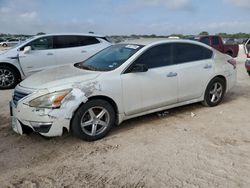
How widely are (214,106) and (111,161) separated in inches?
131

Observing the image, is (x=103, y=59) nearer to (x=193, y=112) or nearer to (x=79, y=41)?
(x=193, y=112)

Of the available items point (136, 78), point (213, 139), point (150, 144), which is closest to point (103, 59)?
point (136, 78)

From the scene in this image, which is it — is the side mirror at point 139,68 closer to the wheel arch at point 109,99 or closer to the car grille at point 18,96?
the wheel arch at point 109,99

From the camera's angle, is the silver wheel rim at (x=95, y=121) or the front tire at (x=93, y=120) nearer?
the front tire at (x=93, y=120)

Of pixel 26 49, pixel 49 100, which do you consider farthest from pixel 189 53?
pixel 26 49

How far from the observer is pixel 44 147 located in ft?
14.4

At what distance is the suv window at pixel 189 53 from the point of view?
571 cm

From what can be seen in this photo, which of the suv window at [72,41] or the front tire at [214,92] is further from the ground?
the suv window at [72,41]

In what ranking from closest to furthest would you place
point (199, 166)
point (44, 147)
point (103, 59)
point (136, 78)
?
1. point (199, 166)
2. point (44, 147)
3. point (136, 78)
4. point (103, 59)

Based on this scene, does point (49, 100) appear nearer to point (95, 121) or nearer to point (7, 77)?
point (95, 121)

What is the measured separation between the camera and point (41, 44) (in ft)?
30.3

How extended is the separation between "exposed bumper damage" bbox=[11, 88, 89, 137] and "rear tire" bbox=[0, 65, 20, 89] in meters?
4.82

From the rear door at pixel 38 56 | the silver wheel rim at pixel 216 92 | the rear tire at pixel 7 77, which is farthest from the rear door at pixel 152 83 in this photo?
the rear tire at pixel 7 77

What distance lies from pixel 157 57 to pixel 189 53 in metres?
0.89
